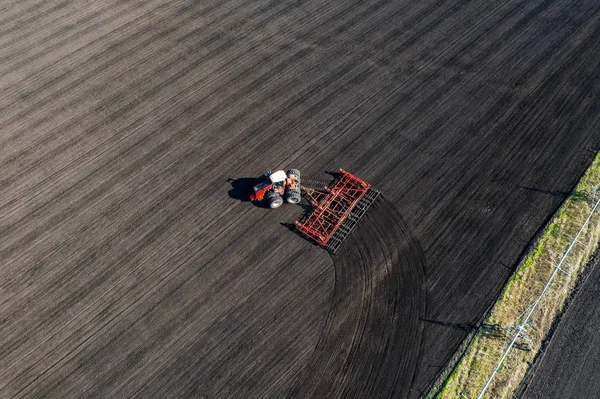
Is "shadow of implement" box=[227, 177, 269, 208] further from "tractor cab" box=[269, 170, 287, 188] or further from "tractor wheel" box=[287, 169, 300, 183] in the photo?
"tractor wheel" box=[287, 169, 300, 183]

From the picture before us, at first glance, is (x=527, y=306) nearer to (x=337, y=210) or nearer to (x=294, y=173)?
(x=337, y=210)

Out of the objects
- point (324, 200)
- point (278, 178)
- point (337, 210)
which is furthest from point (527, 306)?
point (278, 178)

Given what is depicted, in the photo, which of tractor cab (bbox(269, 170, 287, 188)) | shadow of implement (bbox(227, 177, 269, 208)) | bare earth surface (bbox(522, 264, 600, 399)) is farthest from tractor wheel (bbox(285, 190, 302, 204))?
bare earth surface (bbox(522, 264, 600, 399))

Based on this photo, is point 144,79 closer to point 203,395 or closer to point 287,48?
point 287,48

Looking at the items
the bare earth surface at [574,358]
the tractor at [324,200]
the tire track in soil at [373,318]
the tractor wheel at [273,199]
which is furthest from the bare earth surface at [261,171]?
the bare earth surface at [574,358]

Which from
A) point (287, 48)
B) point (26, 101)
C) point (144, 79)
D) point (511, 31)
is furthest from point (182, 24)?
point (511, 31)

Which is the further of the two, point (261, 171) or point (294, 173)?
point (261, 171)
